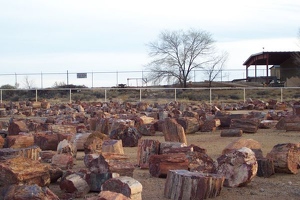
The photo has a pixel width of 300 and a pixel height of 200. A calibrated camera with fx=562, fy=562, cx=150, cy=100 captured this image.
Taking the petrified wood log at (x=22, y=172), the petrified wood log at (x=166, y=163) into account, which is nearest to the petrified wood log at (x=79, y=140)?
the petrified wood log at (x=166, y=163)

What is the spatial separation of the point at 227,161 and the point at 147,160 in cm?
169

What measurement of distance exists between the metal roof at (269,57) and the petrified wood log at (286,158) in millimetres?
47913

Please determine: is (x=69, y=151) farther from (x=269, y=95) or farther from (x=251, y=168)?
(x=269, y=95)

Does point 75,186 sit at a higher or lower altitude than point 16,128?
lower

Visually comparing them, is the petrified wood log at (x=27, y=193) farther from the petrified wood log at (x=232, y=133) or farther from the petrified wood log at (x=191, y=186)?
the petrified wood log at (x=232, y=133)

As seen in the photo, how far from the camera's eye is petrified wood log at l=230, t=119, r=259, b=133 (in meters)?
13.5

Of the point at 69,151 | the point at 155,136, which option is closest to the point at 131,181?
the point at 69,151

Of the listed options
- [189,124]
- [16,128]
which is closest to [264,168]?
[189,124]

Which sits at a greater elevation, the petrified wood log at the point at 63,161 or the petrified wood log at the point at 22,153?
the petrified wood log at the point at 22,153

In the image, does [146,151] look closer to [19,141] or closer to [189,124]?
[19,141]

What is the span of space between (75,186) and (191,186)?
1281 mm

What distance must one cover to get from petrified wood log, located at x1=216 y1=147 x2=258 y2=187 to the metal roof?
48977 millimetres

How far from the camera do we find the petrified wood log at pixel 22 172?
612 cm

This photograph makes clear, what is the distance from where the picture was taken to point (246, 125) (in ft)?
44.7
